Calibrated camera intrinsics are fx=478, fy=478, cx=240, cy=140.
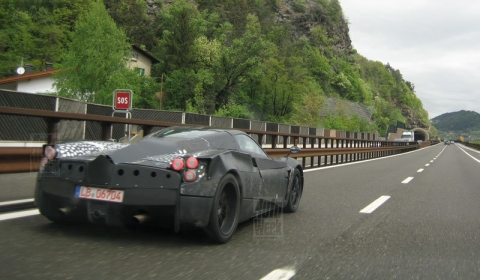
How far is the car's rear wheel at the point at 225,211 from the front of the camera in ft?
14.9

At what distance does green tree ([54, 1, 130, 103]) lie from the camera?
5075 cm

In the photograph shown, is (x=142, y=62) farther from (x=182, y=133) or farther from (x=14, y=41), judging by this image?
(x=182, y=133)

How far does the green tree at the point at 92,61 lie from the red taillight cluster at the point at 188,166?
4720cm

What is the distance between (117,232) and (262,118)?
67.9m

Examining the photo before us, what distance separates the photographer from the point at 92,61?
5150 cm

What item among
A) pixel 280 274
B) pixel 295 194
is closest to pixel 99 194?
pixel 280 274

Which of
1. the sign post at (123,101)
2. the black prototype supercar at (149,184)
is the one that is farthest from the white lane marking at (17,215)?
the sign post at (123,101)

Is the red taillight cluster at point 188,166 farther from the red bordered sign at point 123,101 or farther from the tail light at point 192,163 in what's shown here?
the red bordered sign at point 123,101

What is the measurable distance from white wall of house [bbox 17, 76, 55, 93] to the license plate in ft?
175

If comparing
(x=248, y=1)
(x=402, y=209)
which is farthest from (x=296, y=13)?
(x=402, y=209)

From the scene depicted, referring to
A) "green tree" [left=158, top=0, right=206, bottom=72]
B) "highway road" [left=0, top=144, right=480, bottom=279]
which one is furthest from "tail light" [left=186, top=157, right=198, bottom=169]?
"green tree" [left=158, top=0, right=206, bottom=72]

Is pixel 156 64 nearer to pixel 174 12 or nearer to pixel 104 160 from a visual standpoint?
pixel 174 12

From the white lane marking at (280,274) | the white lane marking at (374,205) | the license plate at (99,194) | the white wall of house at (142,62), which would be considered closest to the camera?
the white lane marking at (280,274)

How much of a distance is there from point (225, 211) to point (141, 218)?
884 mm
